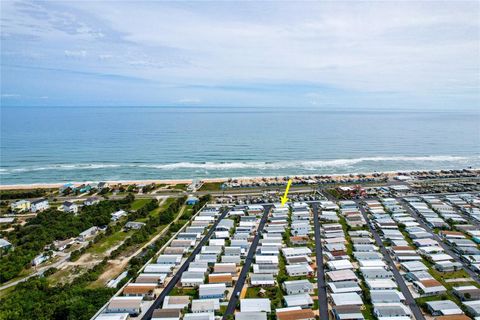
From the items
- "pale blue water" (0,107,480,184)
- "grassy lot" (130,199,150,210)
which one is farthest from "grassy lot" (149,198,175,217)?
"pale blue water" (0,107,480,184)

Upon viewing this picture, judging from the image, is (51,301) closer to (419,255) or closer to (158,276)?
(158,276)

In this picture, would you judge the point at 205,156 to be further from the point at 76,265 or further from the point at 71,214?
the point at 76,265

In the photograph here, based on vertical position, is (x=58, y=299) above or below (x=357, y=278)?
below

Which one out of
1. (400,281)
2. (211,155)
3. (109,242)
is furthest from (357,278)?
(211,155)

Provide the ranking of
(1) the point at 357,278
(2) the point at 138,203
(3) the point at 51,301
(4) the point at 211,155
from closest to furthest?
1. (3) the point at 51,301
2. (1) the point at 357,278
3. (2) the point at 138,203
4. (4) the point at 211,155

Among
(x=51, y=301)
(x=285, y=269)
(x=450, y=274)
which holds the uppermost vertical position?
(x=450, y=274)

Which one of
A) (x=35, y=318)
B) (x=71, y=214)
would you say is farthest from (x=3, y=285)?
(x=71, y=214)

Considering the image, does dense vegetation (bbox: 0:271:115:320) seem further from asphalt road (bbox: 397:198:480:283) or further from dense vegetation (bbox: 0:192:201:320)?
asphalt road (bbox: 397:198:480:283)

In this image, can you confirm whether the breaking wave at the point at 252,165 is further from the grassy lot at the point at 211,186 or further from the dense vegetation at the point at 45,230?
the dense vegetation at the point at 45,230

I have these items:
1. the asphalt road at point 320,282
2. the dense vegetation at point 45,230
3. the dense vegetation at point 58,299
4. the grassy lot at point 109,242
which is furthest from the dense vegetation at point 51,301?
the asphalt road at point 320,282
